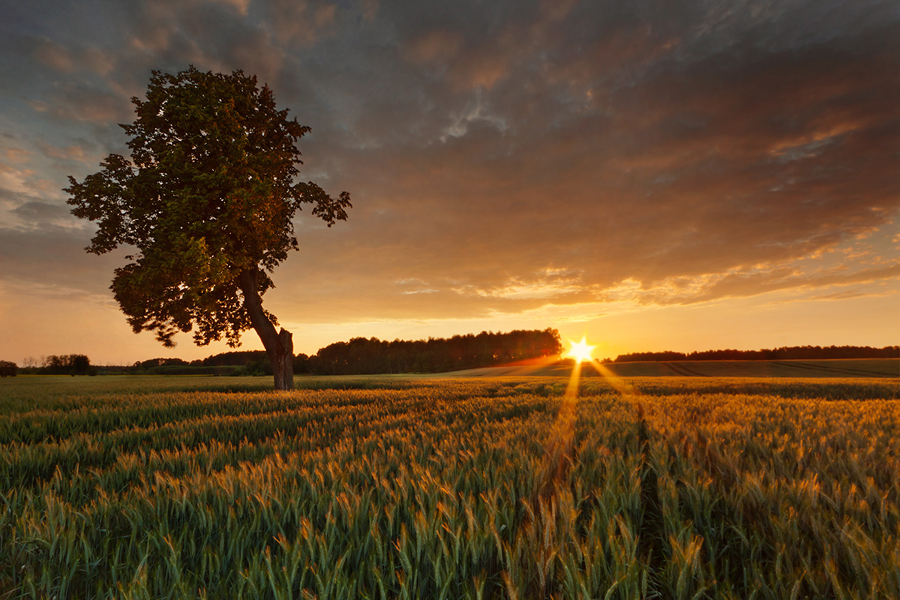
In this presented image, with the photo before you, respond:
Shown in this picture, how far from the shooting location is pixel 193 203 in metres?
15.6

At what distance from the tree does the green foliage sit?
1.7 inches

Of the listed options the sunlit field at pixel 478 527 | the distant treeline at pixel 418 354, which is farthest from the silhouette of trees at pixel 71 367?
the sunlit field at pixel 478 527

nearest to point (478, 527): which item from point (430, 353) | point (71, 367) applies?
point (71, 367)

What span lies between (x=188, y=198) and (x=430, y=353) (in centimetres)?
10979

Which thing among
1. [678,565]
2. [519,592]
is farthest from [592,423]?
[519,592]

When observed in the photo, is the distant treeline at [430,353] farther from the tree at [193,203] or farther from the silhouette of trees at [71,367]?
the tree at [193,203]

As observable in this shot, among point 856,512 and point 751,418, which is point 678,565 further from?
point 751,418

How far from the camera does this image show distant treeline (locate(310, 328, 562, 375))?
117062 mm

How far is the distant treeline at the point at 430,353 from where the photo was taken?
11706 centimetres

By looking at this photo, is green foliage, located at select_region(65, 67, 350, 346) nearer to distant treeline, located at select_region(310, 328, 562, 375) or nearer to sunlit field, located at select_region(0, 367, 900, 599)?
sunlit field, located at select_region(0, 367, 900, 599)

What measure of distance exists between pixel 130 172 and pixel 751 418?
22.9m

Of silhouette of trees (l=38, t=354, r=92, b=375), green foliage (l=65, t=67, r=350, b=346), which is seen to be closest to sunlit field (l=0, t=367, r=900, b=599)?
green foliage (l=65, t=67, r=350, b=346)

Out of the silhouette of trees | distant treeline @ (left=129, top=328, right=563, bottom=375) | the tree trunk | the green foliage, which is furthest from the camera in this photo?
distant treeline @ (left=129, top=328, right=563, bottom=375)

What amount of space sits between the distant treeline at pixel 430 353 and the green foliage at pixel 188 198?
95821mm
